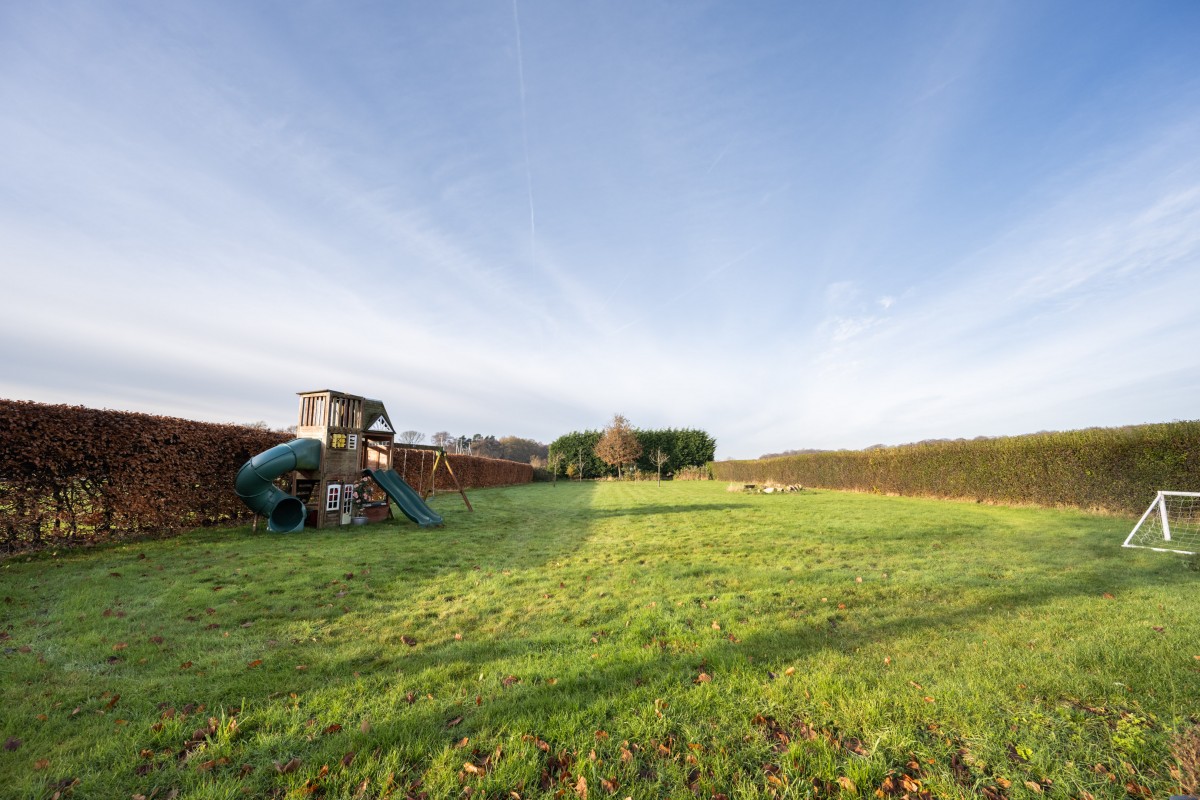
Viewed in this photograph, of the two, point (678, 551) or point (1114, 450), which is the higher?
point (1114, 450)

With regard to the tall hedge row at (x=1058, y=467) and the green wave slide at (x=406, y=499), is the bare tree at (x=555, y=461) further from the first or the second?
the green wave slide at (x=406, y=499)

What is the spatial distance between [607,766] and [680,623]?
2566mm

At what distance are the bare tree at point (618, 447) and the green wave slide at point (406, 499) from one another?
38.3m

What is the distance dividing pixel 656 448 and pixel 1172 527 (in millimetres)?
44541

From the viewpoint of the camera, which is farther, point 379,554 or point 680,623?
point 379,554

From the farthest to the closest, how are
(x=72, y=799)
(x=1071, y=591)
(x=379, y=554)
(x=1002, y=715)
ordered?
(x=379, y=554) < (x=1071, y=591) < (x=1002, y=715) < (x=72, y=799)

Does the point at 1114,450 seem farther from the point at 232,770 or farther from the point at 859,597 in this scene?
the point at 232,770

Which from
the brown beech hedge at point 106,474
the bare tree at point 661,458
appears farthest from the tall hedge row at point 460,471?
the bare tree at point 661,458

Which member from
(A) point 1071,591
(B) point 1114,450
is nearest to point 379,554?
(A) point 1071,591

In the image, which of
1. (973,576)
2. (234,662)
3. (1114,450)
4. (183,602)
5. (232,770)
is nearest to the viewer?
(232,770)

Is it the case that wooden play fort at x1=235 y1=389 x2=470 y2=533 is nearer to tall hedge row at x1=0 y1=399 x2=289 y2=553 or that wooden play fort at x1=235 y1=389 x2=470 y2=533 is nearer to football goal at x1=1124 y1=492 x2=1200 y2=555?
tall hedge row at x1=0 y1=399 x2=289 y2=553

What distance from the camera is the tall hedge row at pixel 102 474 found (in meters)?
7.98

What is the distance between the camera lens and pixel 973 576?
7125 mm

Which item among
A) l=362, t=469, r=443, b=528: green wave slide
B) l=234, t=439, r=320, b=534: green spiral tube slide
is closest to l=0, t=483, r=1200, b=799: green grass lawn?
l=234, t=439, r=320, b=534: green spiral tube slide
